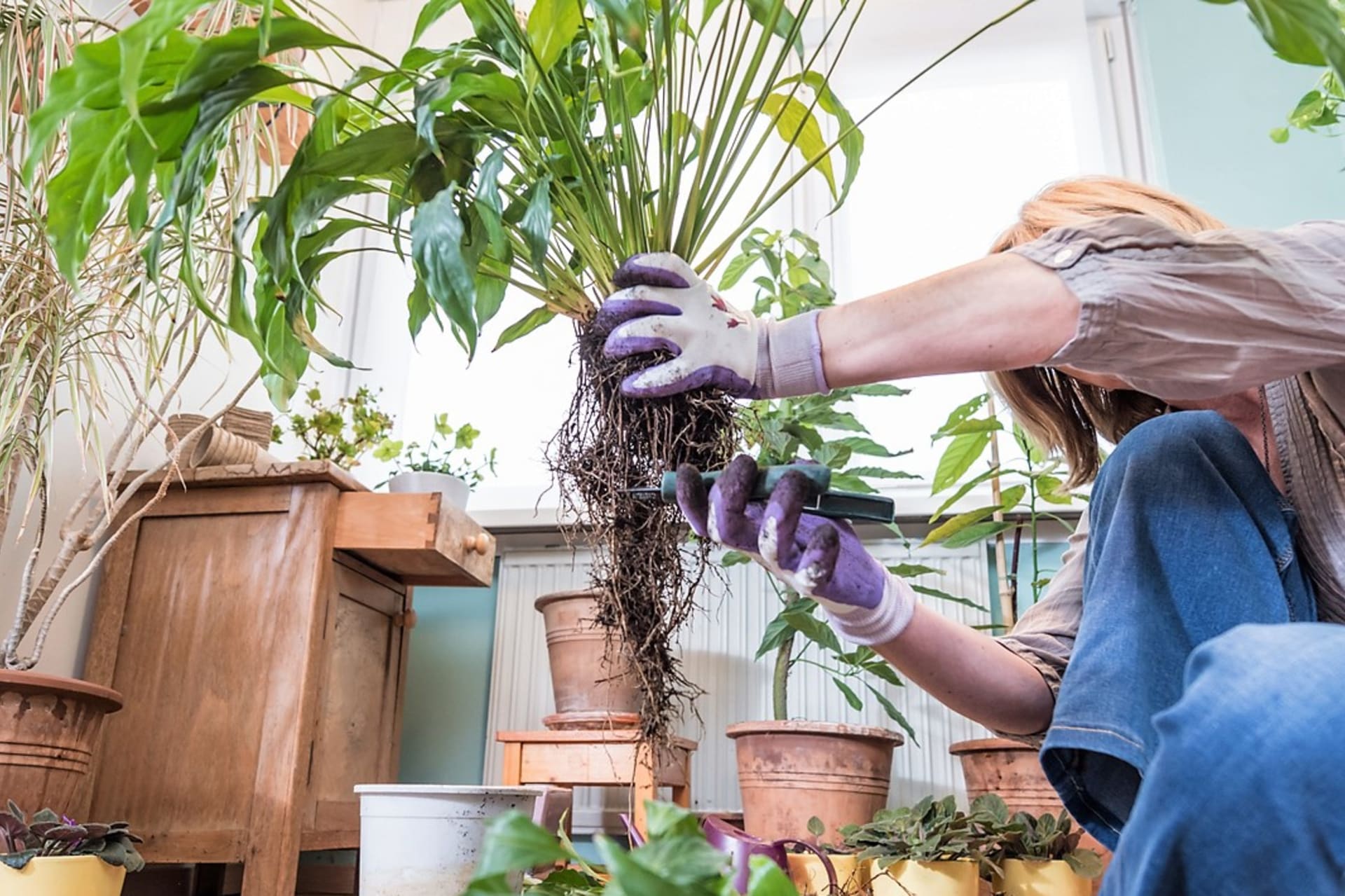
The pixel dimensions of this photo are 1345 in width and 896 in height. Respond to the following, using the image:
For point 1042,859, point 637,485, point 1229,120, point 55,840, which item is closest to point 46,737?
point 55,840

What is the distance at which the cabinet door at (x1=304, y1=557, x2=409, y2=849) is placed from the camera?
5.83 ft

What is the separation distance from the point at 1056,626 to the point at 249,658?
50.3 inches

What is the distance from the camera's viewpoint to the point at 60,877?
1.15 metres

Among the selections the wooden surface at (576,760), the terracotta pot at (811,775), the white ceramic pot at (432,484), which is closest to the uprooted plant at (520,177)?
the terracotta pot at (811,775)

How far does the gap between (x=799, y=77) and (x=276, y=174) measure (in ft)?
2.63

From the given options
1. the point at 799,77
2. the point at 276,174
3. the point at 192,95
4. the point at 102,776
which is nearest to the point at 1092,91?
the point at 799,77

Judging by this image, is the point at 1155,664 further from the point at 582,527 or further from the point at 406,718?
the point at 406,718

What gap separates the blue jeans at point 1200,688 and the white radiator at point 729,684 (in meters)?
1.22

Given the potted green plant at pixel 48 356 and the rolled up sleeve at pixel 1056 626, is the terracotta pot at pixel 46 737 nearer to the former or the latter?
the potted green plant at pixel 48 356

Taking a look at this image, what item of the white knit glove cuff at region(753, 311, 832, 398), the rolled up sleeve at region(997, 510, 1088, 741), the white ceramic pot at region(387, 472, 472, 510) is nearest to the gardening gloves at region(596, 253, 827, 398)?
the white knit glove cuff at region(753, 311, 832, 398)

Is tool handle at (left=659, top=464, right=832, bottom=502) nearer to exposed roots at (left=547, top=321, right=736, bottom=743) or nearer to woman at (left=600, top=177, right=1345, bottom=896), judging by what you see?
woman at (left=600, top=177, right=1345, bottom=896)

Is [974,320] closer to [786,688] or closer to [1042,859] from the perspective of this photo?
[1042,859]

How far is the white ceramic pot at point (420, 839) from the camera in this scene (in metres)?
1.32

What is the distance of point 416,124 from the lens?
900 millimetres
